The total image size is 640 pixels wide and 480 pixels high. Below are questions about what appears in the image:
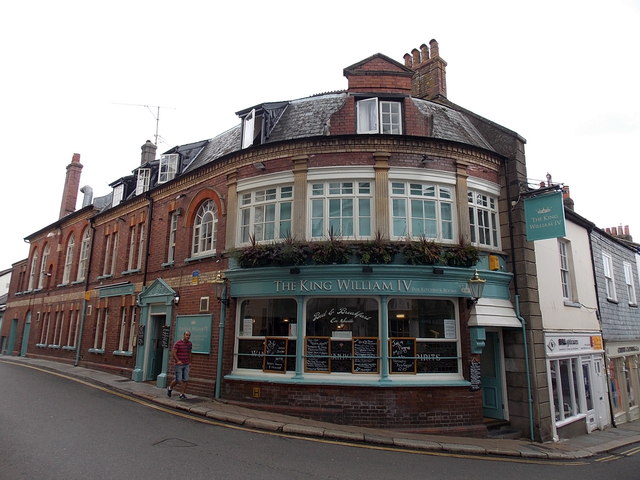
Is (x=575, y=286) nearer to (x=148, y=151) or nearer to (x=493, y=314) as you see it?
(x=493, y=314)

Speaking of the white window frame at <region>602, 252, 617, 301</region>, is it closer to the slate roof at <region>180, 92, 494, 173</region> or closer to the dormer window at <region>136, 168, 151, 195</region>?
the slate roof at <region>180, 92, 494, 173</region>

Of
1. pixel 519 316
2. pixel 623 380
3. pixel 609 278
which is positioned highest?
pixel 609 278

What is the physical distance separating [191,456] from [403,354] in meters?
5.47

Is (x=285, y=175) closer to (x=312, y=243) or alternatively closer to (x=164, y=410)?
(x=312, y=243)

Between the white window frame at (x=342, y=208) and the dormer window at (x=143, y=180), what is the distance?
33.3 ft

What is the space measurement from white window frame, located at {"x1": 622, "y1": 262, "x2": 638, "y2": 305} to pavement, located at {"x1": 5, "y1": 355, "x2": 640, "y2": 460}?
27.2 ft

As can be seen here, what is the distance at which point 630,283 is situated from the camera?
1905 cm

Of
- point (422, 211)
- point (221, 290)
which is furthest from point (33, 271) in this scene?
point (422, 211)

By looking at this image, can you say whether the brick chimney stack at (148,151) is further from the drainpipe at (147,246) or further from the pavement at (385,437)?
the pavement at (385,437)

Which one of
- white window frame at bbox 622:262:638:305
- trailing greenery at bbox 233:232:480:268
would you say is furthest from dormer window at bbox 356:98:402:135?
white window frame at bbox 622:262:638:305

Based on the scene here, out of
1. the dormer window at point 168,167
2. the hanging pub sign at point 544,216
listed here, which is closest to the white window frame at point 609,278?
the hanging pub sign at point 544,216

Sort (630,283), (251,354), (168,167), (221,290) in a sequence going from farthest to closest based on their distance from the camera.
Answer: (630,283), (168,167), (221,290), (251,354)

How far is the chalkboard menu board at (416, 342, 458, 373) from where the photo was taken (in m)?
10.4

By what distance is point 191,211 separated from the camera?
14.6 meters
